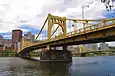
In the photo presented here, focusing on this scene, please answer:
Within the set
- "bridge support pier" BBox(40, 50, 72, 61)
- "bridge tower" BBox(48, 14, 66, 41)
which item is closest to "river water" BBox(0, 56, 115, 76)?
"bridge support pier" BBox(40, 50, 72, 61)

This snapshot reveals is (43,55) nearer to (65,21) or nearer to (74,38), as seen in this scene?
(65,21)

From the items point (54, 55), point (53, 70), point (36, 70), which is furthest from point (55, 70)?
point (54, 55)

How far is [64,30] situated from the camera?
93188mm

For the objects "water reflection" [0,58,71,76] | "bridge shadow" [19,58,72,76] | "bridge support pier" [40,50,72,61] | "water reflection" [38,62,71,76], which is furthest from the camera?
"bridge support pier" [40,50,72,61]

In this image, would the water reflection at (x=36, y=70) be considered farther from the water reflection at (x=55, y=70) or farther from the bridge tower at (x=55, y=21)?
the bridge tower at (x=55, y=21)

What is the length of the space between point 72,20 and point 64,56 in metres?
18.9

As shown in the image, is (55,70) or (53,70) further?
(53,70)

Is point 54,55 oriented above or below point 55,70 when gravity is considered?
above

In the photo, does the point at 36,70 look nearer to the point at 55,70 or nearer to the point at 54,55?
the point at 55,70

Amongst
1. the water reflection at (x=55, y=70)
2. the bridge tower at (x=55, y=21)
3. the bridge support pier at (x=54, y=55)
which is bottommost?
the water reflection at (x=55, y=70)

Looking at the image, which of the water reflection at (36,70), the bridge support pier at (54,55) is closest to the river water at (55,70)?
the water reflection at (36,70)

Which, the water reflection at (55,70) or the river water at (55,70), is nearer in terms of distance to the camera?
the water reflection at (55,70)

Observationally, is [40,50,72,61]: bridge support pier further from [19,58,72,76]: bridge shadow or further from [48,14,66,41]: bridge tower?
[19,58,72,76]: bridge shadow

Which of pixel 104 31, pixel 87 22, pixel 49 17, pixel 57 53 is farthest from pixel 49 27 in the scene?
pixel 104 31
